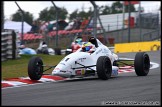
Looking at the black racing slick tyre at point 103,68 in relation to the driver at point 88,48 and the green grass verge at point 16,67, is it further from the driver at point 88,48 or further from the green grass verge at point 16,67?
the green grass verge at point 16,67

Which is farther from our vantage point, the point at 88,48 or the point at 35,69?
the point at 88,48

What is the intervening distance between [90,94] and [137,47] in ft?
60.6

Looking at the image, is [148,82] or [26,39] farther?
[26,39]

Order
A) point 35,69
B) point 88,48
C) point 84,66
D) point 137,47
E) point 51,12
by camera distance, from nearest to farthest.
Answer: point 35,69 < point 84,66 < point 88,48 < point 137,47 < point 51,12

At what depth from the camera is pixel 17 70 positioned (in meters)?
15.2

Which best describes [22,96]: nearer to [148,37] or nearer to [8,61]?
[8,61]

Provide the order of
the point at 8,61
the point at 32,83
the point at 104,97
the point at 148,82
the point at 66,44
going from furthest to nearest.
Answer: the point at 66,44, the point at 8,61, the point at 32,83, the point at 148,82, the point at 104,97

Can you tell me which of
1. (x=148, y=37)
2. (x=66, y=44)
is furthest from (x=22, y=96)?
(x=148, y=37)

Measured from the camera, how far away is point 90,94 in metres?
9.10

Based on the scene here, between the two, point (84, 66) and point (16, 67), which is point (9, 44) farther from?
point (84, 66)

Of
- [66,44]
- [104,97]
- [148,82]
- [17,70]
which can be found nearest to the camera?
[104,97]

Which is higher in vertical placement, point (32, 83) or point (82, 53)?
point (82, 53)

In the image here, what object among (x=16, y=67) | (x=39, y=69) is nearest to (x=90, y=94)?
(x=39, y=69)

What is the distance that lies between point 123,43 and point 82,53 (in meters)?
15.2
